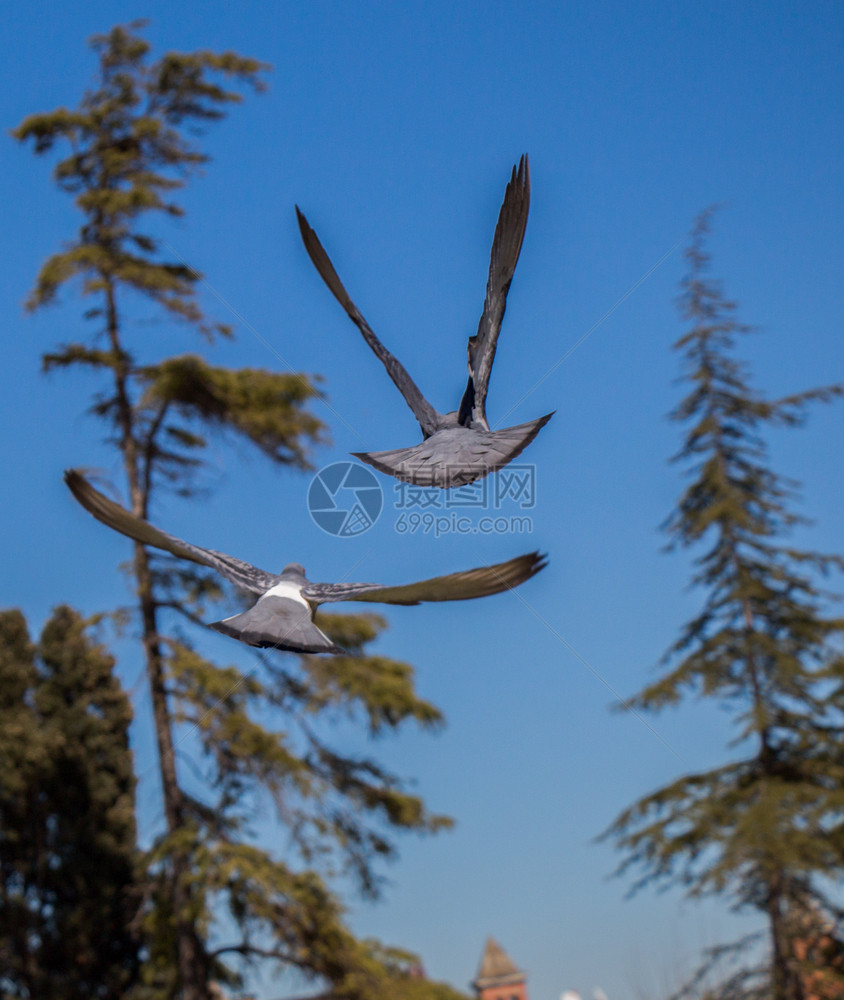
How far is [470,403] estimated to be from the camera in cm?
451

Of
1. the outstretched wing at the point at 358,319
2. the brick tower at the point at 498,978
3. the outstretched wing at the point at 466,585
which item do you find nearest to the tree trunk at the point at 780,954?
the outstretched wing at the point at 358,319

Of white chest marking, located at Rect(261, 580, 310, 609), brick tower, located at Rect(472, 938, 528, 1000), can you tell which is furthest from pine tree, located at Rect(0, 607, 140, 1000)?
brick tower, located at Rect(472, 938, 528, 1000)

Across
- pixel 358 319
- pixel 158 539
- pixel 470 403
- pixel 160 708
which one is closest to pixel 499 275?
pixel 470 403

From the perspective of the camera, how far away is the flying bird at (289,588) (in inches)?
131

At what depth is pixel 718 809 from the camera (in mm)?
Answer: 11547

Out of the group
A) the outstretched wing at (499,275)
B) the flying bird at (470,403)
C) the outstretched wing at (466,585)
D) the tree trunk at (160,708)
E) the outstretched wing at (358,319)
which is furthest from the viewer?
the tree trunk at (160,708)

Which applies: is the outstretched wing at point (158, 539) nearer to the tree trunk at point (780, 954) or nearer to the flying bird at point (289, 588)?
the flying bird at point (289, 588)

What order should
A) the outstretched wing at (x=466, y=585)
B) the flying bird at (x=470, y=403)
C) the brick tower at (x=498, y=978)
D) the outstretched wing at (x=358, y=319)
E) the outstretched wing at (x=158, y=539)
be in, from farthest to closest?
the brick tower at (x=498, y=978) < the outstretched wing at (x=358, y=319) < the outstretched wing at (x=158, y=539) < the flying bird at (x=470, y=403) < the outstretched wing at (x=466, y=585)

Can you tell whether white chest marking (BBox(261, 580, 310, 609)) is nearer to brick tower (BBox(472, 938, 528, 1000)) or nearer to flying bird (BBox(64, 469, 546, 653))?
flying bird (BBox(64, 469, 546, 653))

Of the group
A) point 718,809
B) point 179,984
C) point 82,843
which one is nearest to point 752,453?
point 718,809

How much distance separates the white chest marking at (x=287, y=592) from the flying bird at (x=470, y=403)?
1.91 feet

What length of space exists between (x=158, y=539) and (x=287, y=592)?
1.85ft

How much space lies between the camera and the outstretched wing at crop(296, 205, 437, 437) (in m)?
4.96

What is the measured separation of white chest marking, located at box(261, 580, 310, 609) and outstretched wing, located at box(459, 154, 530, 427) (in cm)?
107
